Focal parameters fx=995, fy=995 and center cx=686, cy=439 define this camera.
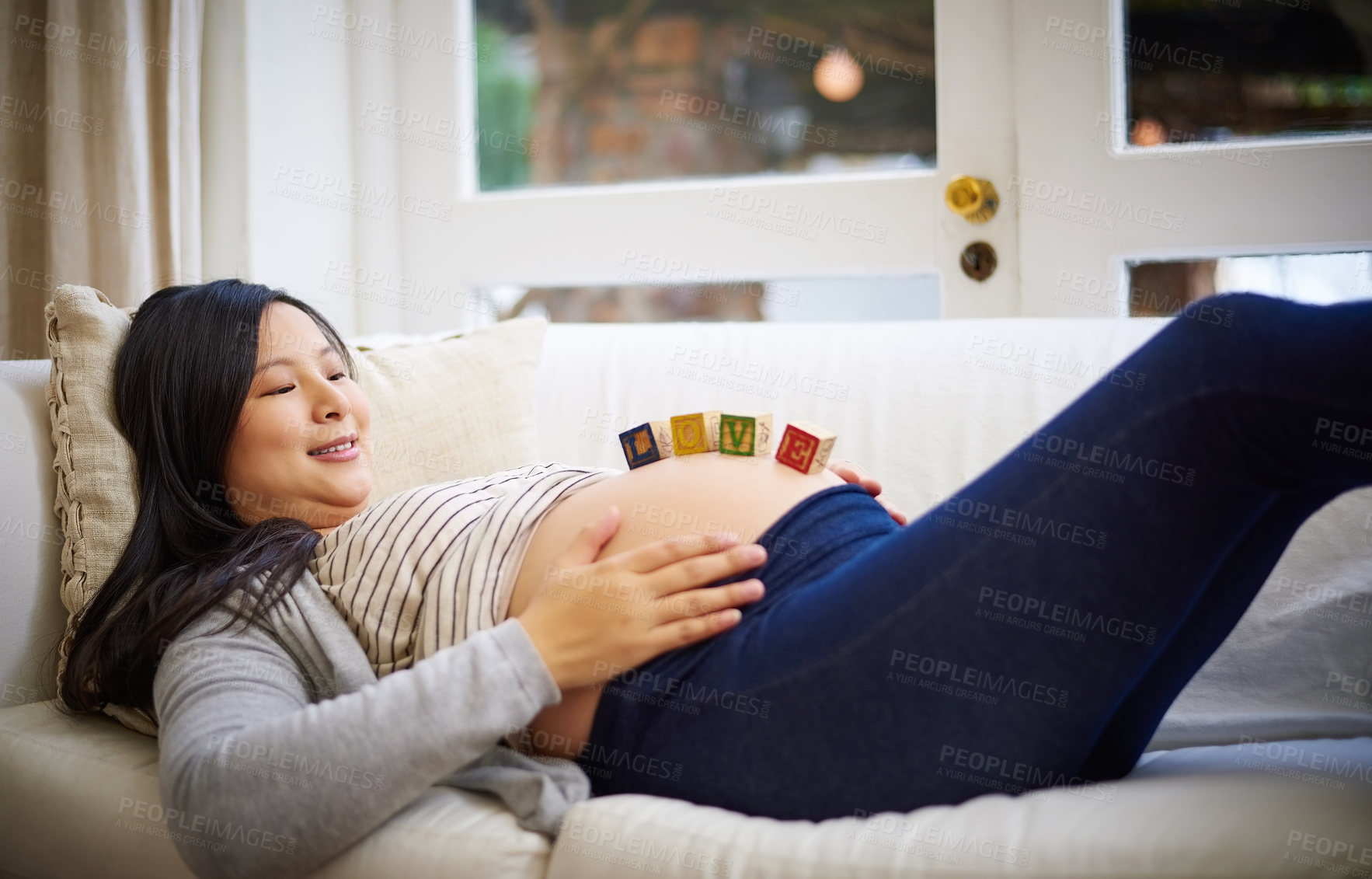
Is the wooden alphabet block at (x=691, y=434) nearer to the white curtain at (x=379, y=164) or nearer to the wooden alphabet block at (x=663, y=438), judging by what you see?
the wooden alphabet block at (x=663, y=438)

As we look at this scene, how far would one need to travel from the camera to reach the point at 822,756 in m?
0.79

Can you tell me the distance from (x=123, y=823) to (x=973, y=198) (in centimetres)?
170

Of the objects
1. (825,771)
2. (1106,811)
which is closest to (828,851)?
(825,771)

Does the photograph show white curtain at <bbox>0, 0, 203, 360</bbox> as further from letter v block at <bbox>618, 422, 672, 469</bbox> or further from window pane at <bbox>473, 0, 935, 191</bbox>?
letter v block at <bbox>618, 422, 672, 469</bbox>

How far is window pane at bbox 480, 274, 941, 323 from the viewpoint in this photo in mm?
2082

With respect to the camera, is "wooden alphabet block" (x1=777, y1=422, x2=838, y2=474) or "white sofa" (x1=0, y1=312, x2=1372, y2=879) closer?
"white sofa" (x1=0, y1=312, x2=1372, y2=879)

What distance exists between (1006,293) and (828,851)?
1469 millimetres

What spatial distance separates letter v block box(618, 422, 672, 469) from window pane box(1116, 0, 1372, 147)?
52.0 inches

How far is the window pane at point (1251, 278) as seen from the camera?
1.77 meters

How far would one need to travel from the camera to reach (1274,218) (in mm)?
1776

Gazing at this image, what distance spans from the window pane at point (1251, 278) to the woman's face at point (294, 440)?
4.82 ft

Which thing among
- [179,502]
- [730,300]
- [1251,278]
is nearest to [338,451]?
[179,502]

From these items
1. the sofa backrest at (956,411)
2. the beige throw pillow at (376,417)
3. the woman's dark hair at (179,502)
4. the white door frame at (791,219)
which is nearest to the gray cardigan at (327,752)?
the woman's dark hair at (179,502)

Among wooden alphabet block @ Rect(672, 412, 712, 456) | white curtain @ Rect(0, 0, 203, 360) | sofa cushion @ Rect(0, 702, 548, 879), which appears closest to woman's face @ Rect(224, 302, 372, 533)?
sofa cushion @ Rect(0, 702, 548, 879)
